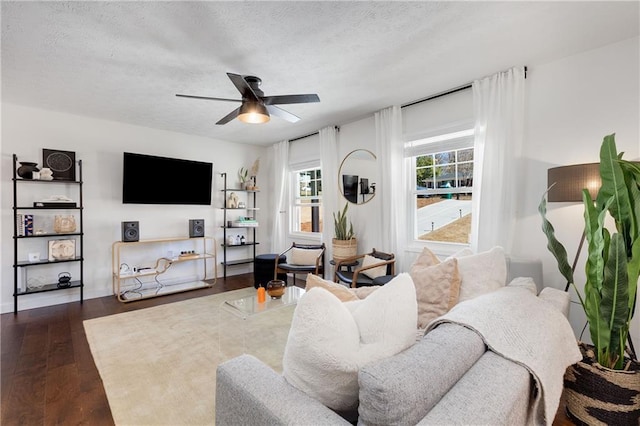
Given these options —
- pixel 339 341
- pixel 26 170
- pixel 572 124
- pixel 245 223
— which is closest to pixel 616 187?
pixel 572 124

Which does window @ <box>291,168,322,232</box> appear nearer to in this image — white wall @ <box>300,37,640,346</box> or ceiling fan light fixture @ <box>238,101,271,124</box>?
ceiling fan light fixture @ <box>238,101,271,124</box>

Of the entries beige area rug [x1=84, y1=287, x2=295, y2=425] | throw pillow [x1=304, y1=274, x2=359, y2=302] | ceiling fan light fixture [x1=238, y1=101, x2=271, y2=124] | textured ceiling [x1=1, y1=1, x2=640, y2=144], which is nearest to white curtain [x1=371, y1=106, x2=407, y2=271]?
textured ceiling [x1=1, y1=1, x2=640, y2=144]

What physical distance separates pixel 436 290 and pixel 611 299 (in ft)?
2.78

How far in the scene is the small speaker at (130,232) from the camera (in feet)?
13.7

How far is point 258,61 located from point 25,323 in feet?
12.3

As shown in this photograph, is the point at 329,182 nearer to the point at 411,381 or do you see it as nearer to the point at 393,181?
the point at 393,181

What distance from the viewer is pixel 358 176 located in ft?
14.1

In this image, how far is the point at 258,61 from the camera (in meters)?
2.54

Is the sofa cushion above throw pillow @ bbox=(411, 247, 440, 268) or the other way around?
the other way around

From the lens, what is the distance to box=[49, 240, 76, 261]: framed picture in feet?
12.2

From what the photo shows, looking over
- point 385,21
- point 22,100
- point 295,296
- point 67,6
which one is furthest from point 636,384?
point 22,100

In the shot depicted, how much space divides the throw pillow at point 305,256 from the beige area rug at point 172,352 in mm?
1028

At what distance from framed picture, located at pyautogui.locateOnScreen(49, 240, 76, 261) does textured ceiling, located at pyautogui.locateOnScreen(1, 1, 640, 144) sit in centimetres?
174

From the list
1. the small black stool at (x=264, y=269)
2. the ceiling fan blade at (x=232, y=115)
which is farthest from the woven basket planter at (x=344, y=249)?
the ceiling fan blade at (x=232, y=115)
